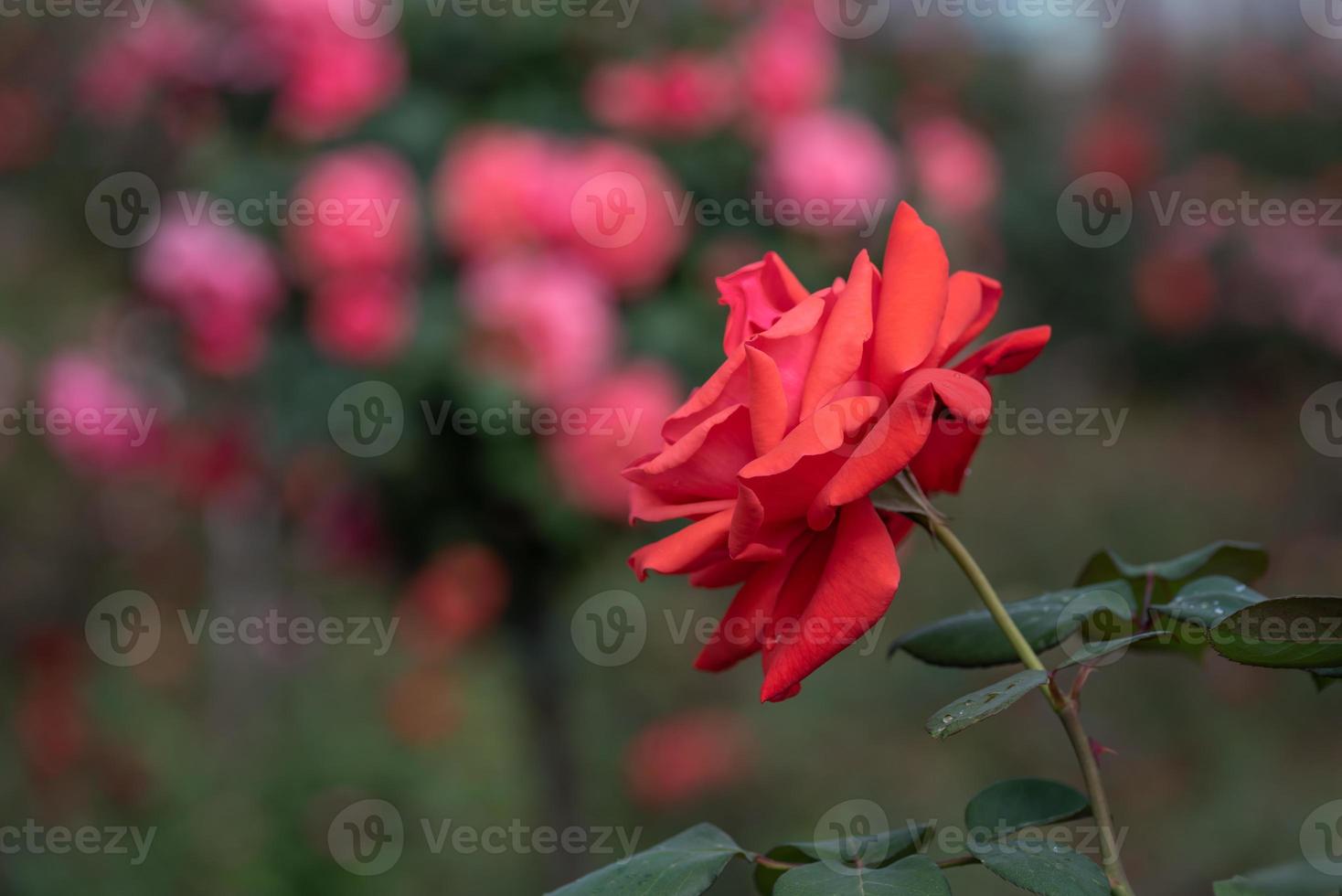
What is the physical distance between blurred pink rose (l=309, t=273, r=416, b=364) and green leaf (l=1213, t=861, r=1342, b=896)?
922 mm

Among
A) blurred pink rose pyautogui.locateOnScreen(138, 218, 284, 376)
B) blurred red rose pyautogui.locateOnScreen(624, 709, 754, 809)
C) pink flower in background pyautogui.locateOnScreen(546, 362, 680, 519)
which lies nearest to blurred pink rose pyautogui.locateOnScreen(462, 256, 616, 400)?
pink flower in background pyautogui.locateOnScreen(546, 362, 680, 519)

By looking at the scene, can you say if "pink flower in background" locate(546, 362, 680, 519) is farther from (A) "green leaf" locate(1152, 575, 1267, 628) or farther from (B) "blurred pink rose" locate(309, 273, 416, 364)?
(A) "green leaf" locate(1152, 575, 1267, 628)

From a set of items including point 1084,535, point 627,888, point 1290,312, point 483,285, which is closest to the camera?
point 627,888

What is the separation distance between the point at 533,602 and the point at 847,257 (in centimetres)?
54

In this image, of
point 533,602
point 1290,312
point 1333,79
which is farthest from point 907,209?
point 1333,79

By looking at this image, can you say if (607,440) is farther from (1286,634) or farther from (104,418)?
(1286,634)

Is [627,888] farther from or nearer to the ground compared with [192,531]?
farther from the ground

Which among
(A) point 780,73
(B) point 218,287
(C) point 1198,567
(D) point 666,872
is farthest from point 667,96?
(D) point 666,872

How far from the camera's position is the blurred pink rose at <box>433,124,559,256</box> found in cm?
118

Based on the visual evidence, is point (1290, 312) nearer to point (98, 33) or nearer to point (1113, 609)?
point (98, 33)

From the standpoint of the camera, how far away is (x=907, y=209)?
0.42 meters

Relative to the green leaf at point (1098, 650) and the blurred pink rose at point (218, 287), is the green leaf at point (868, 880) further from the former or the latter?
the blurred pink rose at point (218, 287)

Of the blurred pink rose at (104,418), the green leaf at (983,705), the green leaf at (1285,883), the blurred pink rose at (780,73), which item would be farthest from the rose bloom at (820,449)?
the blurred pink rose at (104,418)

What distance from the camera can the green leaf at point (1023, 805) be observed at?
40 cm
